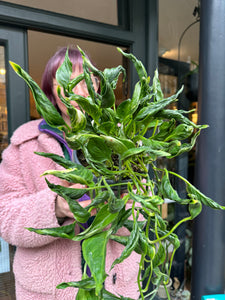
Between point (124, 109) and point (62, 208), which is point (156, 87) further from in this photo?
point (62, 208)

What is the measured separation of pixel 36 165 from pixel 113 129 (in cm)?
38

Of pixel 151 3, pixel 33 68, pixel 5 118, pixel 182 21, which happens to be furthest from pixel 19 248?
pixel 182 21

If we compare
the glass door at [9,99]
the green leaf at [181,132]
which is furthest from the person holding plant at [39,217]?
the green leaf at [181,132]

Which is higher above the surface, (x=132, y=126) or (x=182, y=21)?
(x=182, y=21)

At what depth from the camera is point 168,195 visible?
0.23 m

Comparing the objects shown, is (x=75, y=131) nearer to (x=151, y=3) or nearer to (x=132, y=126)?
(x=132, y=126)

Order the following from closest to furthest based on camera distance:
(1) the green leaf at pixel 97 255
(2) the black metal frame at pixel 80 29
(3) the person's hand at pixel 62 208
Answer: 1. (1) the green leaf at pixel 97 255
2. (3) the person's hand at pixel 62 208
3. (2) the black metal frame at pixel 80 29

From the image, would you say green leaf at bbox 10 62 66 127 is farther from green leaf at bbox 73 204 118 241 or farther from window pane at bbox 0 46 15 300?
window pane at bbox 0 46 15 300

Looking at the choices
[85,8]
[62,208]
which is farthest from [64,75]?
[85,8]

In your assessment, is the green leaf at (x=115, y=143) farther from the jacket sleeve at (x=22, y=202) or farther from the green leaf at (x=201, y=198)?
the jacket sleeve at (x=22, y=202)

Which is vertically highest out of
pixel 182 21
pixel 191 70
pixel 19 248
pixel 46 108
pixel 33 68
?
pixel 182 21

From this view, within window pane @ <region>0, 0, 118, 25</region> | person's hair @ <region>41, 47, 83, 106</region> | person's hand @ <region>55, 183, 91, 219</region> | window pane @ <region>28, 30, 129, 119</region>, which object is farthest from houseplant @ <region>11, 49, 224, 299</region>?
window pane @ <region>0, 0, 118, 25</region>

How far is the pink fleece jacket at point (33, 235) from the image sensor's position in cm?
51

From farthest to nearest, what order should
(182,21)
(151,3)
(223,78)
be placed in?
(182,21), (151,3), (223,78)
